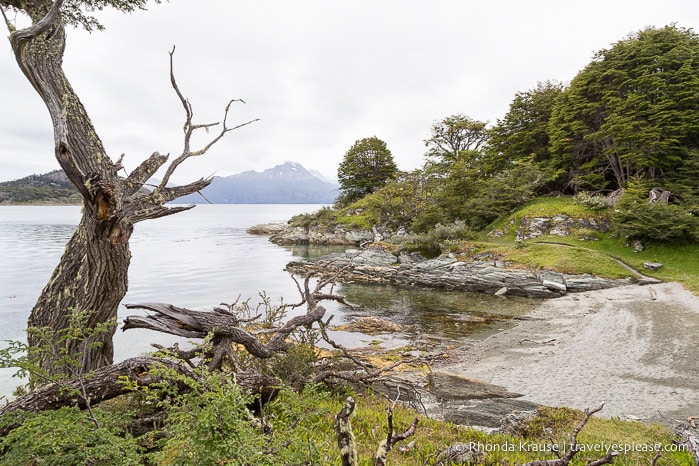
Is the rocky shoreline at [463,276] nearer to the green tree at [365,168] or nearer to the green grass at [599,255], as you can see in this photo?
the green grass at [599,255]

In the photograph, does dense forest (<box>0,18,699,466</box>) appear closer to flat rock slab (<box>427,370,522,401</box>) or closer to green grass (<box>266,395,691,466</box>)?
green grass (<box>266,395,691,466</box>)

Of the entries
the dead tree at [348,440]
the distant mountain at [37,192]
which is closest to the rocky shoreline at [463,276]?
the dead tree at [348,440]

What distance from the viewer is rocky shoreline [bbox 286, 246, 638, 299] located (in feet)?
67.3

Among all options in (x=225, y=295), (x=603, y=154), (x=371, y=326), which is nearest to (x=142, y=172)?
(x=371, y=326)

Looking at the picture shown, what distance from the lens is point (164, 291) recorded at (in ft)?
76.1

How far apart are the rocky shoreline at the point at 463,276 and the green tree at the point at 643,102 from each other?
13307 millimetres

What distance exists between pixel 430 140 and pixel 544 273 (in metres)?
35.2

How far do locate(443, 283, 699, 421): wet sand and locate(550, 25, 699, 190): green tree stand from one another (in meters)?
14.1

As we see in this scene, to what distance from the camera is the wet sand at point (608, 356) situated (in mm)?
8156

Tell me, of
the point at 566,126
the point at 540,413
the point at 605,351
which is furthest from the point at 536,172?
the point at 540,413

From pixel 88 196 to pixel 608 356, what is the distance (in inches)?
564

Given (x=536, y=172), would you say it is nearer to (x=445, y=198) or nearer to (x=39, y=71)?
(x=445, y=198)

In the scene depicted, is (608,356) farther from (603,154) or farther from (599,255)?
(603,154)

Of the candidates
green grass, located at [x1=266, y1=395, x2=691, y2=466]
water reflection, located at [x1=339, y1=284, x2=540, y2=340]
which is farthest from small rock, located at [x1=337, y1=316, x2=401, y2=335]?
green grass, located at [x1=266, y1=395, x2=691, y2=466]
